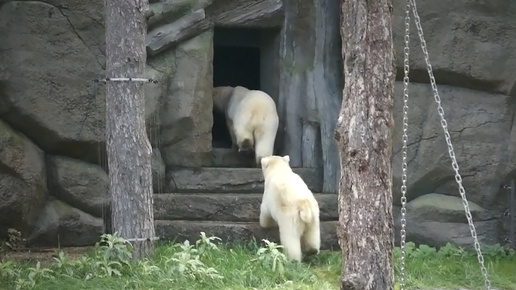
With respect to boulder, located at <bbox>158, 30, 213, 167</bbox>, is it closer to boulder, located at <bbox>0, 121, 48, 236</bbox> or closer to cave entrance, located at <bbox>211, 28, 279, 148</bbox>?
cave entrance, located at <bbox>211, 28, 279, 148</bbox>

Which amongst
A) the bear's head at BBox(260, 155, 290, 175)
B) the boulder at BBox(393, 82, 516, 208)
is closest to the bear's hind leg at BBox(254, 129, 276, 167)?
the bear's head at BBox(260, 155, 290, 175)

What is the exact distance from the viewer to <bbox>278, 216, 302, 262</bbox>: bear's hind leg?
6.85m

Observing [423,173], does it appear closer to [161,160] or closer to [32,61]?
[161,160]

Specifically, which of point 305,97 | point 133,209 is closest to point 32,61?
point 133,209

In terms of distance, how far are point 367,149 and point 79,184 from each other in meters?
3.83

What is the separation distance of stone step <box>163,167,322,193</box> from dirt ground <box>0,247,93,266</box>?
1089 mm

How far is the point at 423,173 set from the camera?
27.9 ft

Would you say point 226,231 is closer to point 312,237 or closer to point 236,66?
point 312,237

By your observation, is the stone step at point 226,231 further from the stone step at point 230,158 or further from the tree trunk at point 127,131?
the stone step at point 230,158

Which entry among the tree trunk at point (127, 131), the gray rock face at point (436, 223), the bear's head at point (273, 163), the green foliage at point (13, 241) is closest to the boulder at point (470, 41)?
the gray rock face at point (436, 223)

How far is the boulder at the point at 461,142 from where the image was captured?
27.9 ft

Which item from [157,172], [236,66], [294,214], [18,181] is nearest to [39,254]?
[18,181]

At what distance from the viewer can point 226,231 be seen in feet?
25.0

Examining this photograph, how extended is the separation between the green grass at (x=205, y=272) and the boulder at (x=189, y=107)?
4.59ft
